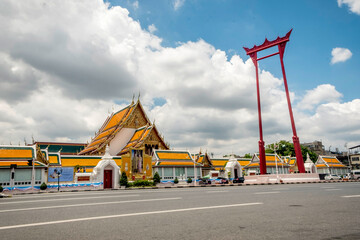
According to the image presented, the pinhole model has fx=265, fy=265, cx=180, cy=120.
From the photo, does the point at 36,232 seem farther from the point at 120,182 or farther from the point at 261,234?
the point at 120,182

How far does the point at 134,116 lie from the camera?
1890 inches

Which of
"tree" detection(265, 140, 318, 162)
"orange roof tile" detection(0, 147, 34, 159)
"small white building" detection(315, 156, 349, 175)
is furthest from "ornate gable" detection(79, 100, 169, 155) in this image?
"tree" detection(265, 140, 318, 162)

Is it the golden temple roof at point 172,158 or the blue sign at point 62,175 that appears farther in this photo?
the golden temple roof at point 172,158

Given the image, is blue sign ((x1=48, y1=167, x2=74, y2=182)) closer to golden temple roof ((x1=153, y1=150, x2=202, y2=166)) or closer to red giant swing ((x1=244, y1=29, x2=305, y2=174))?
golden temple roof ((x1=153, y1=150, x2=202, y2=166))

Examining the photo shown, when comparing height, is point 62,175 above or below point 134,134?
below

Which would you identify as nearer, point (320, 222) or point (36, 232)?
point (36, 232)

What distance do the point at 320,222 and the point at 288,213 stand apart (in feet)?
3.91

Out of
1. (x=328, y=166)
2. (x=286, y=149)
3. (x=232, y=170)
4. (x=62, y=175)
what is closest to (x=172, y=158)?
(x=232, y=170)

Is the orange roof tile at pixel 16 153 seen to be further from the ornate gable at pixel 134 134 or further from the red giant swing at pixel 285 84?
the red giant swing at pixel 285 84

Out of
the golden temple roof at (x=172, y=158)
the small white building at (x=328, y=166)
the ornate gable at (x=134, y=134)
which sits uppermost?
the ornate gable at (x=134, y=134)

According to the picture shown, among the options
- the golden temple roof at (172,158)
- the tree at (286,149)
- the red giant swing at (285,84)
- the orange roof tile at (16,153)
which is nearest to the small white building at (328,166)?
the tree at (286,149)

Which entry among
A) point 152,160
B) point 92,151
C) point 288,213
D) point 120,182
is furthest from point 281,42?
point 288,213

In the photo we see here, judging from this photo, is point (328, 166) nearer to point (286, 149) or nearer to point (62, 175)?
point (286, 149)

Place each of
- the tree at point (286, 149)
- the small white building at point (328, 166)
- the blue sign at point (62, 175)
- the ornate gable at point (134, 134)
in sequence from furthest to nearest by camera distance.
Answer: the tree at point (286, 149) → the small white building at point (328, 166) → the ornate gable at point (134, 134) → the blue sign at point (62, 175)
